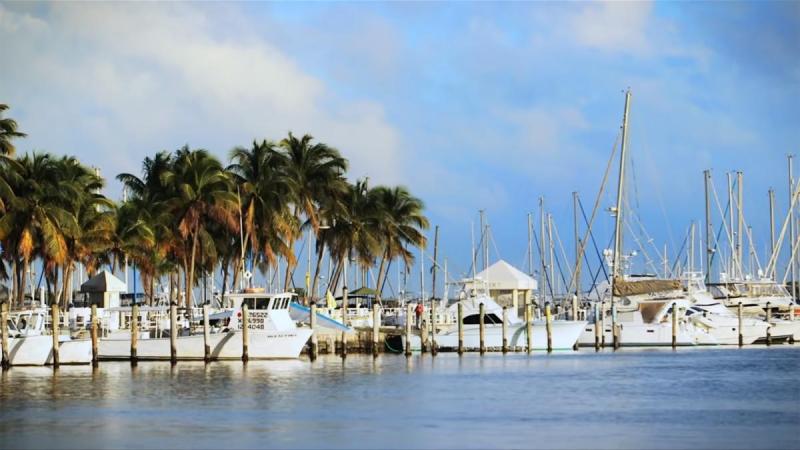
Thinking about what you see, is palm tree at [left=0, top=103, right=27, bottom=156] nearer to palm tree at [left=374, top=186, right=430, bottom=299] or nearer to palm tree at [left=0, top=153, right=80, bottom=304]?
palm tree at [left=0, top=153, right=80, bottom=304]

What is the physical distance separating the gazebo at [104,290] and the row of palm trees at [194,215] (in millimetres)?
1589

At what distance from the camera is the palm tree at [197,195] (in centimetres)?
8338

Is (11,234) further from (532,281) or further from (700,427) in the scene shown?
(700,427)

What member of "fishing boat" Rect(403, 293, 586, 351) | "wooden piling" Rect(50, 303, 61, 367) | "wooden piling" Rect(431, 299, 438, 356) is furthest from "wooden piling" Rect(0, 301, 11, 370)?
"fishing boat" Rect(403, 293, 586, 351)

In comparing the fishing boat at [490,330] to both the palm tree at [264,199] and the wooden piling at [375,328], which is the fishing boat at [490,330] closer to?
the wooden piling at [375,328]

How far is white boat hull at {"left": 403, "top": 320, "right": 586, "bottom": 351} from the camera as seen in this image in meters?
78.9

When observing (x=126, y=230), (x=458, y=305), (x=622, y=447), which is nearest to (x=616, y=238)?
(x=458, y=305)

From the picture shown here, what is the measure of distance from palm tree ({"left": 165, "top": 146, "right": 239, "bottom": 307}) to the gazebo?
14.8 ft

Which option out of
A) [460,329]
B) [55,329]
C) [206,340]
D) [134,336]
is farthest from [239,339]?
[460,329]

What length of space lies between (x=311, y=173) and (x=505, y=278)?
16.4m

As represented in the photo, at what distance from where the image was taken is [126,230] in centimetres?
8100

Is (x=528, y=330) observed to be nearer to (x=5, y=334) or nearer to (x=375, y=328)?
(x=375, y=328)

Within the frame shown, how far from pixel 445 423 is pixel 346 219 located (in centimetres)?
5512

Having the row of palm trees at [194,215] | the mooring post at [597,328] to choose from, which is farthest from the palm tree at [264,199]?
the mooring post at [597,328]
